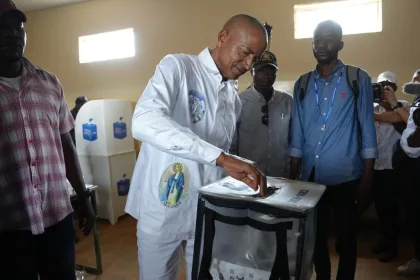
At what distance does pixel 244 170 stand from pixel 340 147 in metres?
1.00

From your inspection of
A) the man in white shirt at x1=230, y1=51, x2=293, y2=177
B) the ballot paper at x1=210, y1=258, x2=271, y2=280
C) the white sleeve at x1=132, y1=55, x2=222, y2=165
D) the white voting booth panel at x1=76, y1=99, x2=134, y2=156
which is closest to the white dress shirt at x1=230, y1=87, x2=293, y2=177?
the man in white shirt at x1=230, y1=51, x2=293, y2=177

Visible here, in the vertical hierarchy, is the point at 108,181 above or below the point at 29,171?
below

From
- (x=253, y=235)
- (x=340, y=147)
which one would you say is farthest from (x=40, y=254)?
(x=340, y=147)

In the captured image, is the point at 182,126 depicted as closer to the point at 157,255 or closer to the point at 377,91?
the point at 157,255

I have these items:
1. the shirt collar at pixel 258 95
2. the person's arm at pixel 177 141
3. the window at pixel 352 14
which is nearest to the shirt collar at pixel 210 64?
the person's arm at pixel 177 141

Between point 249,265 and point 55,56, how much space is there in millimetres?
5595

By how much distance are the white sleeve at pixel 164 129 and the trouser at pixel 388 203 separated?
2.55 meters

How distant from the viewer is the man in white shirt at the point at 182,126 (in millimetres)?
1136

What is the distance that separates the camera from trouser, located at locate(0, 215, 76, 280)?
44.6 inches

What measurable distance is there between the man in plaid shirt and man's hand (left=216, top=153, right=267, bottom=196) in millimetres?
714

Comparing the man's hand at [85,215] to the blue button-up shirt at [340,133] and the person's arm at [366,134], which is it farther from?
the person's arm at [366,134]

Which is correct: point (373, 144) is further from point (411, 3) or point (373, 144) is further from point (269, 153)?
point (411, 3)

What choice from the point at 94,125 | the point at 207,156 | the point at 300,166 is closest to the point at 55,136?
the point at 207,156

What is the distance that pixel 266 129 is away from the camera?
2.33 meters
